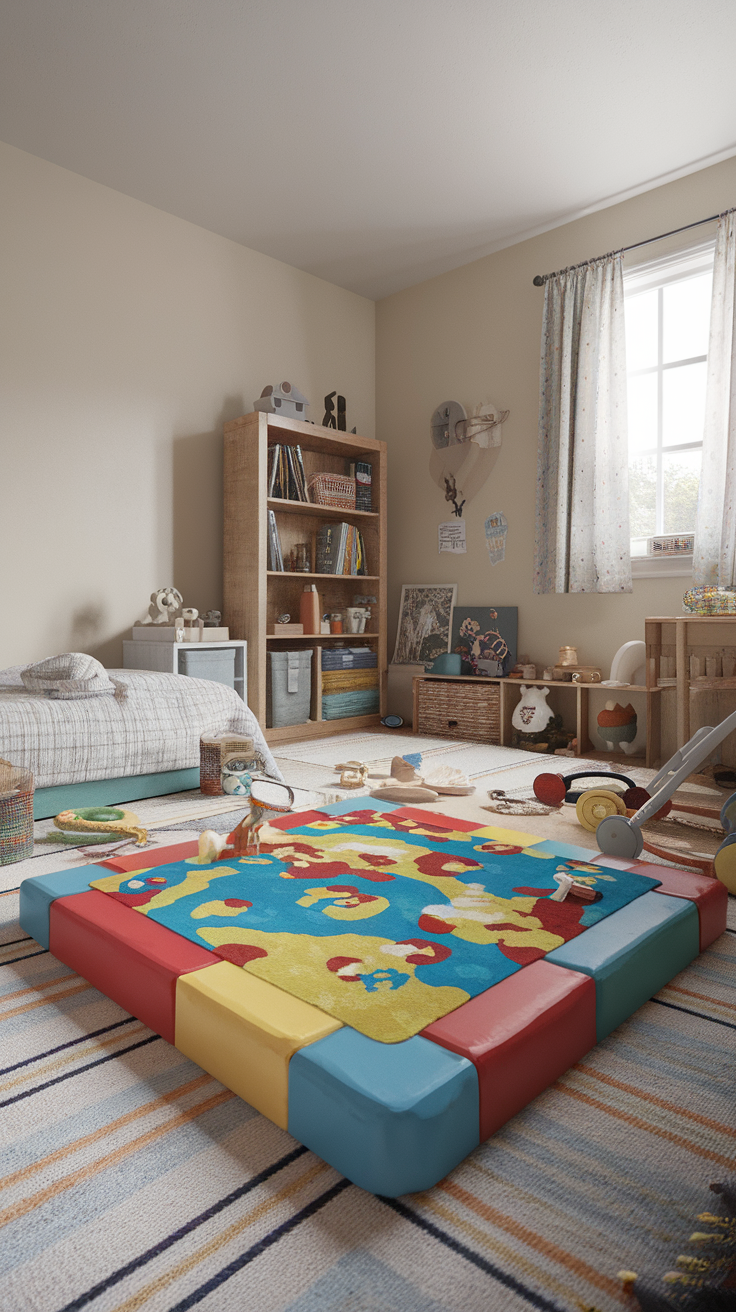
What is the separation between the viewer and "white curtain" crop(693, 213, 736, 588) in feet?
9.95

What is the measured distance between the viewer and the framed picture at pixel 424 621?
4.32 metres

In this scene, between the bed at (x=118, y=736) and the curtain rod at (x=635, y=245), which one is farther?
the curtain rod at (x=635, y=245)

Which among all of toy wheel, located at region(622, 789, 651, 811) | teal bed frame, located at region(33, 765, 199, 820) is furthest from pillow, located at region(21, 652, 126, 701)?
toy wheel, located at region(622, 789, 651, 811)

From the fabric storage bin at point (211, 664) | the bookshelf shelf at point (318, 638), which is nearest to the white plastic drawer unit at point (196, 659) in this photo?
the fabric storage bin at point (211, 664)

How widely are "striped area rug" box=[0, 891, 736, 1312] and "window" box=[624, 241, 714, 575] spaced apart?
113 inches

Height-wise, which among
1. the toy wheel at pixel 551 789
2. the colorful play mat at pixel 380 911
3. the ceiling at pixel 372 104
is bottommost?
the toy wheel at pixel 551 789

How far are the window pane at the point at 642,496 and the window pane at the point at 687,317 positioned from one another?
19.0 inches

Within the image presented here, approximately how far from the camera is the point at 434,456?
4398 millimetres

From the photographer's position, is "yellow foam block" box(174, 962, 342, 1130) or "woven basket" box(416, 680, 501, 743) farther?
"woven basket" box(416, 680, 501, 743)

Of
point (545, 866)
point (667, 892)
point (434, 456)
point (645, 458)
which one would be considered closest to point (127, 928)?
point (545, 866)

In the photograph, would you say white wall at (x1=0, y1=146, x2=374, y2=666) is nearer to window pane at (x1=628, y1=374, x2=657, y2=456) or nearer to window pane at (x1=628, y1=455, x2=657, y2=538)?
window pane at (x1=628, y1=374, x2=657, y2=456)

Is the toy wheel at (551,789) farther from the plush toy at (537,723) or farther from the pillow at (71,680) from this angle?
the pillow at (71,680)

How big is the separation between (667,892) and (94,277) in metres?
3.51

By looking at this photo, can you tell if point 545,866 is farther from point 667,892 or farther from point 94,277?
point 94,277
